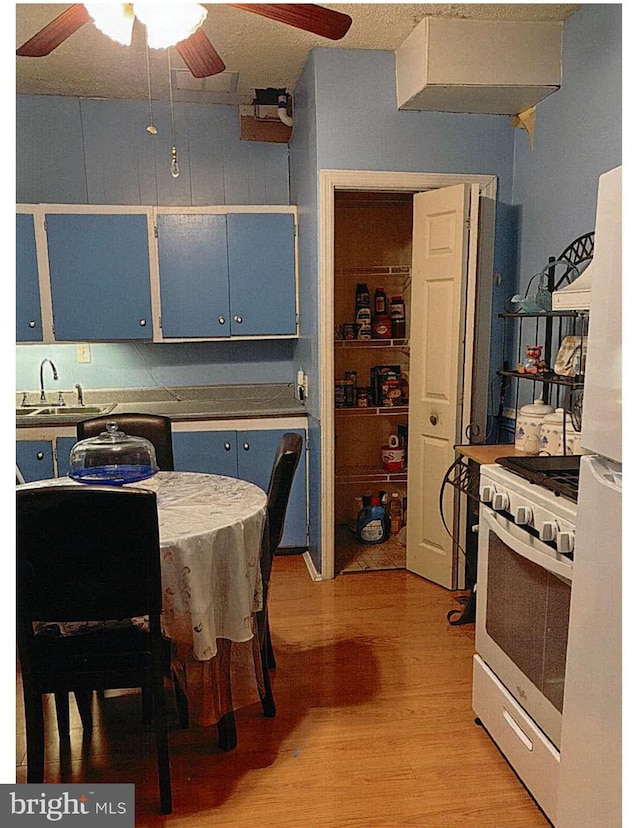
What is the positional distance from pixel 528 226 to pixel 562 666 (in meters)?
2.38

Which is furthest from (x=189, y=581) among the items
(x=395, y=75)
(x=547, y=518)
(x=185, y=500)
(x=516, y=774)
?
(x=395, y=75)

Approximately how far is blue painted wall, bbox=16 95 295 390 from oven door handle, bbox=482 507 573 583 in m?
2.53

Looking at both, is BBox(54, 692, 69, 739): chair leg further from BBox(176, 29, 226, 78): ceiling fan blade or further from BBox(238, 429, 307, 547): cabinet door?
BBox(176, 29, 226, 78): ceiling fan blade

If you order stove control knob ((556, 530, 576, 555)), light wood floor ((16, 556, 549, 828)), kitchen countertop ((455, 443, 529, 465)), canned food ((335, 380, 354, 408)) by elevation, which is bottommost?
light wood floor ((16, 556, 549, 828))

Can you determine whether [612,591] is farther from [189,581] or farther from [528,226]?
[528,226]

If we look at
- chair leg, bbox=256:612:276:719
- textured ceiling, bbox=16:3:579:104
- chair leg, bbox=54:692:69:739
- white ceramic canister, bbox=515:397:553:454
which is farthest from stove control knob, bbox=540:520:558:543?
textured ceiling, bbox=16:3:579:104

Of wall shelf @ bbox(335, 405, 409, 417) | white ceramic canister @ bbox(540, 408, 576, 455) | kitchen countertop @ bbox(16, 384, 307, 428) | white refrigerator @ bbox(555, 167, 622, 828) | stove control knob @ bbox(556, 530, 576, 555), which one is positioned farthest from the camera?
wall shelf @ bbox(335, 405, 409, 417)

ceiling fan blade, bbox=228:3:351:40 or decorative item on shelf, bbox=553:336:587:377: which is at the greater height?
ceiling fan blade, bbox=228:3:351:40

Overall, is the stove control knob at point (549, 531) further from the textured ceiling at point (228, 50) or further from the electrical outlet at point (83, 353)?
the electrical outlet at point (83, 353)

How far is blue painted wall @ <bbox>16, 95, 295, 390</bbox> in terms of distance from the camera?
13.0 ft

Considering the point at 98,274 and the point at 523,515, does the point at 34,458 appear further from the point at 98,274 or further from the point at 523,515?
the point at 523,515

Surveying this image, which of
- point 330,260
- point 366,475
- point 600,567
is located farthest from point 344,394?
point 600,567

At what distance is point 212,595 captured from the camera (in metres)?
2.06

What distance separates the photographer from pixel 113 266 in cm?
384
